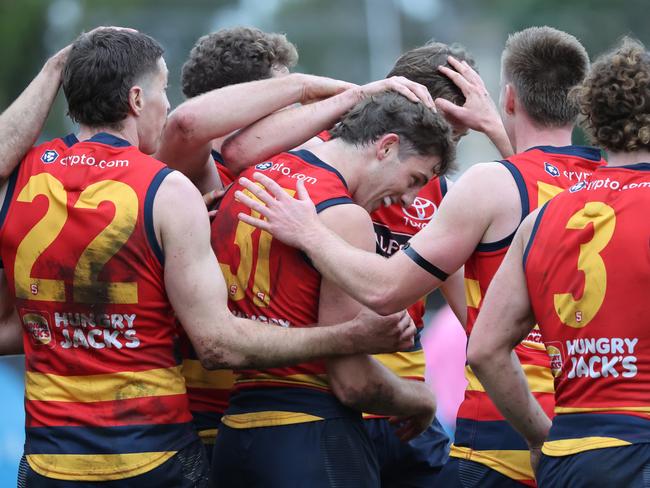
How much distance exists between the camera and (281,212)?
4250 mm

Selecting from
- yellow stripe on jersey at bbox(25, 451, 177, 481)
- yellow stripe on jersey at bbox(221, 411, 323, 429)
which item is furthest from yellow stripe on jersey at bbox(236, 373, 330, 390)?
yellow stripe on jersey at bbox(25, 451, 177, 481)

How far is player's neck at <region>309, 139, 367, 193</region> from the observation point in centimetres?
452

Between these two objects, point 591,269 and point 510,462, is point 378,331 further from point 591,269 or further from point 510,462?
point 591,269

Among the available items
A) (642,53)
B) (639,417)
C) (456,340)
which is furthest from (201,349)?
(456,340)

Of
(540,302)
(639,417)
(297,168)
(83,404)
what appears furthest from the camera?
(297,168)

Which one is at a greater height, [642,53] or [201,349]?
[642,53]

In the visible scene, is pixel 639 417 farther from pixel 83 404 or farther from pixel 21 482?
pixel 21 482

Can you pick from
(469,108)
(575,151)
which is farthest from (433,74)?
(575,151)

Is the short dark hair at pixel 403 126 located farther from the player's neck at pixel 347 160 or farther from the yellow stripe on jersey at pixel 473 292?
the yellow stripe on jersey at pixel 473 292

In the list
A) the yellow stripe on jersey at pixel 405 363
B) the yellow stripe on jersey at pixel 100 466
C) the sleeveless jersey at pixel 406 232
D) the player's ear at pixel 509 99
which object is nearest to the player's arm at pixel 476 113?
the player's ear at pixel 509 99

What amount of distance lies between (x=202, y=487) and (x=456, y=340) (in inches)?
199

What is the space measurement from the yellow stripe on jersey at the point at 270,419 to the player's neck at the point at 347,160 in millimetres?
935

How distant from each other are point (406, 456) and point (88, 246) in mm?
1913

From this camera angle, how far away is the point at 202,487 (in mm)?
4273
